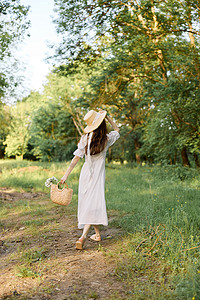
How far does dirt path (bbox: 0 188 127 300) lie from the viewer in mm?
3143

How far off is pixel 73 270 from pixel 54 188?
5.11 ft

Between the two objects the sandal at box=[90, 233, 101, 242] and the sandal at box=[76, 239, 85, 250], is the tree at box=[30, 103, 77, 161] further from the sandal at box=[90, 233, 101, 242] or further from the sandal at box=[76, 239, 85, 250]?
the sandal at box=[76, 239, 85, 250]

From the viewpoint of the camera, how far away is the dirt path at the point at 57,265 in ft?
10.3

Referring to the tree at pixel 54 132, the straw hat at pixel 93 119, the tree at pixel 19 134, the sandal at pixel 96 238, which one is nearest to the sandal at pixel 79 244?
the sandal at pixel 96 238

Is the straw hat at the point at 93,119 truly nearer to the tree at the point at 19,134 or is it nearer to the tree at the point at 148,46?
the tree at the point at 148,46

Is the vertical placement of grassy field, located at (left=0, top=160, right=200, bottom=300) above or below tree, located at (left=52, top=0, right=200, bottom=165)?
below

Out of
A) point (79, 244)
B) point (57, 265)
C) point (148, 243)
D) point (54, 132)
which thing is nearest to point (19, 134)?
point (54, 132)

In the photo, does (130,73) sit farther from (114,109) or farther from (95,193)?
(95,193)

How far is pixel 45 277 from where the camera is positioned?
3539 mm

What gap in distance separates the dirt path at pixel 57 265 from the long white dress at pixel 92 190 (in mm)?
467

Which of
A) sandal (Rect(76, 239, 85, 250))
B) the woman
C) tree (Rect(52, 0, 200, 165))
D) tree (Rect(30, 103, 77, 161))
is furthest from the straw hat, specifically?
tree (Rect(30, 103, 77, 161))

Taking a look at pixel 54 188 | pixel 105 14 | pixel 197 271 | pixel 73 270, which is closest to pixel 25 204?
pixel 54 188

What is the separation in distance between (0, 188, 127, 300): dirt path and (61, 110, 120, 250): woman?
0.49 metres

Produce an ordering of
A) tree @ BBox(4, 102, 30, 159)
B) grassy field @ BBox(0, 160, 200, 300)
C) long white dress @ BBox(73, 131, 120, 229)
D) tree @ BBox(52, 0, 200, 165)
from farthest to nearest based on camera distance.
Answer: tree @ BBox(4, 102, 30, 159), tree @ BBox(52, 0, 200, 165), long white dress @ BBox(73, 131, 120, 229), grassy field @ BBox(0, 160, 200, 300)
